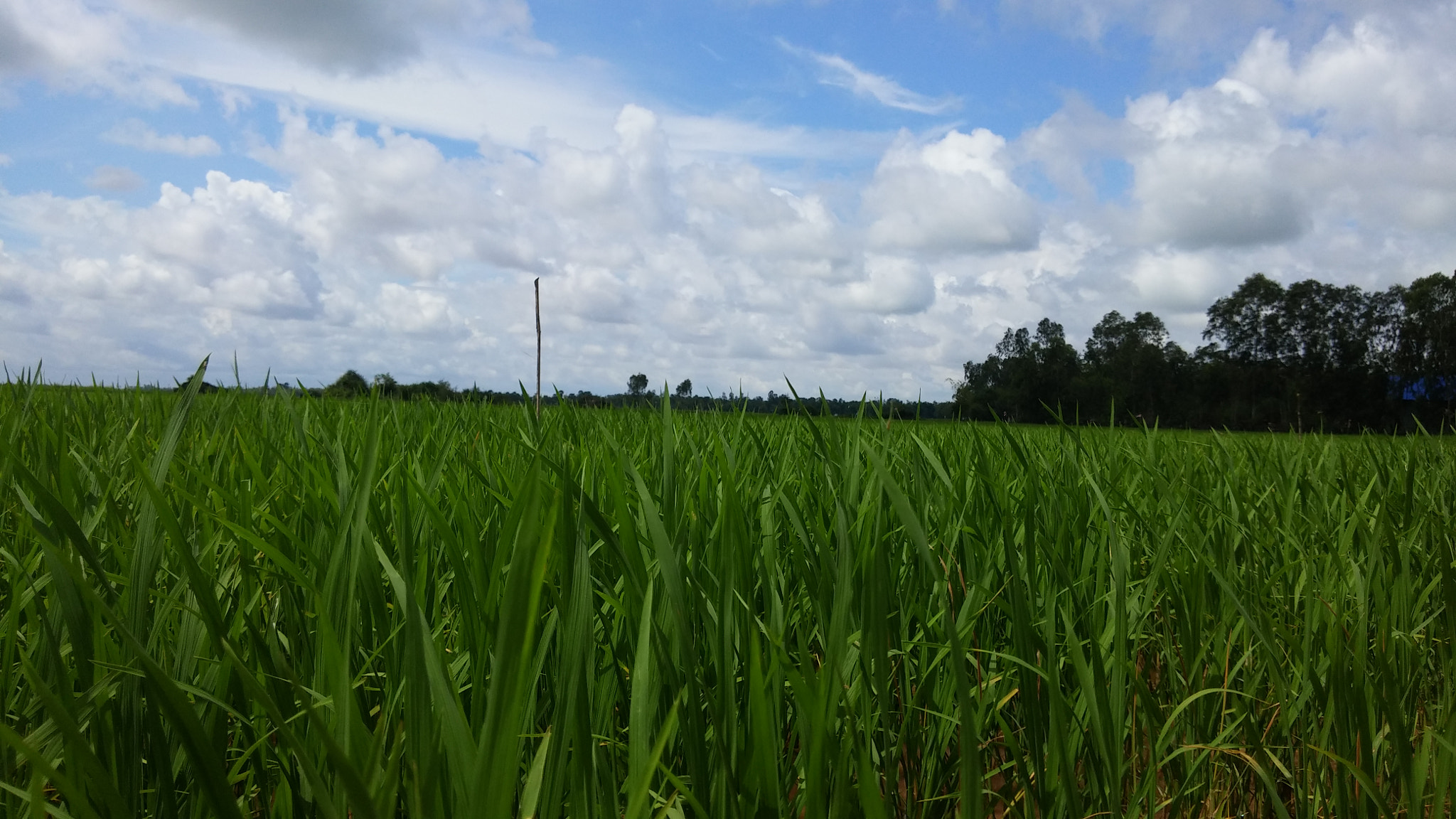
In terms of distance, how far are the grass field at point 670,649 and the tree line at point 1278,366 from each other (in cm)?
3753

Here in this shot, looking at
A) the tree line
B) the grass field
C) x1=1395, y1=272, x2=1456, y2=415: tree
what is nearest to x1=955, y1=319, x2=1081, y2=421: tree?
the tree line

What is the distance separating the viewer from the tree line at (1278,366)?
41469mm

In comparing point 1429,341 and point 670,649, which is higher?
point 1429,341

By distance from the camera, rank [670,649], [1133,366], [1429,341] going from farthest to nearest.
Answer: [1133,366] < [1429,341] < [670,649]

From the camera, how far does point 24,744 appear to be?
502mm

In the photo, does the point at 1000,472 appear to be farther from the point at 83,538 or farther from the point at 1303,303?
the point at 1303,303

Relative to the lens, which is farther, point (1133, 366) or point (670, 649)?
point (1133, 366)

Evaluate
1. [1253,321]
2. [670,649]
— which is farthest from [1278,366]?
[670,649]

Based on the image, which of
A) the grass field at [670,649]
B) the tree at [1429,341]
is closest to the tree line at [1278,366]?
the tree at [1429,341]

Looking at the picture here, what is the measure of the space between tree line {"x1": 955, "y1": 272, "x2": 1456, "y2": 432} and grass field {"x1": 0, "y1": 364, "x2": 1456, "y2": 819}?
123 feet

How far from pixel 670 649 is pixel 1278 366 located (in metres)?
54.8

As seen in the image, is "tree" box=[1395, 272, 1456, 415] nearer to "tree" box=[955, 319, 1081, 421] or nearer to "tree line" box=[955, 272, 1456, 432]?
"tree line" box=[955, 272, 1456, 432]

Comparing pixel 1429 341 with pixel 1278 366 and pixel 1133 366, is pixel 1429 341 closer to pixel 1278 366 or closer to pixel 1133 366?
pixel 1278 366

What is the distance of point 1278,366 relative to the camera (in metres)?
45.2
